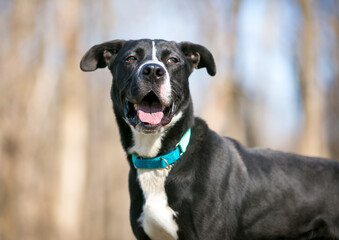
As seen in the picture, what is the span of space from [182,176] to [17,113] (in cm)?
1169

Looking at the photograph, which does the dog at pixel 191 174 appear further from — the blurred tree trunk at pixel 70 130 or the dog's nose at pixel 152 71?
the blurred tree trunk at pixel 70 130

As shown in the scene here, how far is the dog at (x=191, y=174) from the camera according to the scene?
3.68m

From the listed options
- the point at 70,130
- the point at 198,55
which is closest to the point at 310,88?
the point at 70,130

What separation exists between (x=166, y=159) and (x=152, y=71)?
0.73m

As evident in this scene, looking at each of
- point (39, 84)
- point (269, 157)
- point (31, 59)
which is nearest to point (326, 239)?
point (269, 157)

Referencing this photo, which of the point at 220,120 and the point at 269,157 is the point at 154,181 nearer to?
the point at 269,157

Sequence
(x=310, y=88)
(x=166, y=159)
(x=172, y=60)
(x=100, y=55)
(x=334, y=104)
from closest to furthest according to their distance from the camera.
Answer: (x=166, y=159), (x=172, y=60), (x=100, y=55), (x=310, y=88), (x=334, y=104)

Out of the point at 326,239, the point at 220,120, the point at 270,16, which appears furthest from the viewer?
the point at 270,16

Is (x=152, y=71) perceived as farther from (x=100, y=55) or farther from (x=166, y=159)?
(x=100, y=55)

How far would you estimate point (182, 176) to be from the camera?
376cm

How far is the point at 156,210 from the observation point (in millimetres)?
3691

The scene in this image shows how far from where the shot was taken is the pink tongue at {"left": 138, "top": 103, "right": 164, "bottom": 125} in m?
3.80

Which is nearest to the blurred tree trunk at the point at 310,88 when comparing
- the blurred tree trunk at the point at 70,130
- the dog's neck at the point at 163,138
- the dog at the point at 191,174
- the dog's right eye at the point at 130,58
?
the blurred tree trunk at the point at 70,130

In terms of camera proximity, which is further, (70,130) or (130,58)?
(70,130)
